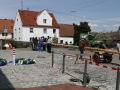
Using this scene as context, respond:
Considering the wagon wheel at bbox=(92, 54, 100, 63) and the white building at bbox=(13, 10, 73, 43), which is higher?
the white building at bbox=(13, 10, 73, 43)

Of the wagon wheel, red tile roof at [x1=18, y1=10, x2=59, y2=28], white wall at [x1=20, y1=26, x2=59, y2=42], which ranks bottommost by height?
the wagon wheel

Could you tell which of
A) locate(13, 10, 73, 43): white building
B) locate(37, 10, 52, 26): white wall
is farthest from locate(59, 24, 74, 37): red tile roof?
locate(37, 10, 52, 26): white wall

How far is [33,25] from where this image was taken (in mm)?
55469

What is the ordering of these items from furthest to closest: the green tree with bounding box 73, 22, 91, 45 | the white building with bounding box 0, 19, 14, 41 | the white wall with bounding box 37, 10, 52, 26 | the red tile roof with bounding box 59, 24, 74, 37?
the white building with bounding box 0, 19, 14, 41 → the red tile roof with bounding box 59, 24, 74, 37 → the green tree with bounding box 73, 22, 91, 45 → the white wall with bounding box 37, 10, 52, 26

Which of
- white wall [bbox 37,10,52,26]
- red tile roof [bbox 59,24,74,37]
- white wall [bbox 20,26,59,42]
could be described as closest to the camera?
white wall [bbox 20,26,59,42]

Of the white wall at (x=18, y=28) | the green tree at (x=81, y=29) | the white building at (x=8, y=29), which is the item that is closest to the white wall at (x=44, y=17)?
the white wall at (x=18, y=28)

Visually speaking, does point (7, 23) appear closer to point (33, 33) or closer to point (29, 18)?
point (29, 18)

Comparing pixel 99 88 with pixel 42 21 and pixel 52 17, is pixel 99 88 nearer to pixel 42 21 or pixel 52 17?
pixel 42 21

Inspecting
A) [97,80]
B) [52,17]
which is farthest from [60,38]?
[97,80]

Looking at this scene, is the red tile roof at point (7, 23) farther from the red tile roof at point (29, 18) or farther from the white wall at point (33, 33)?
the white wall at point (33, 33)

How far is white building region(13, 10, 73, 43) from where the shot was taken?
54.8 metres

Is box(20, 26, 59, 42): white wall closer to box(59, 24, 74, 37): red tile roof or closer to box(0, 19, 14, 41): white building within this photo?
box(59, 24, 74, 37): red tile roof

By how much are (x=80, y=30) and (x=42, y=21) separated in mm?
10100

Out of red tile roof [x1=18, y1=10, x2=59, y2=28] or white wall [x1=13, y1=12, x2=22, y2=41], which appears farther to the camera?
white wall [x1=13, y1=12, x2=22, y2=41]
